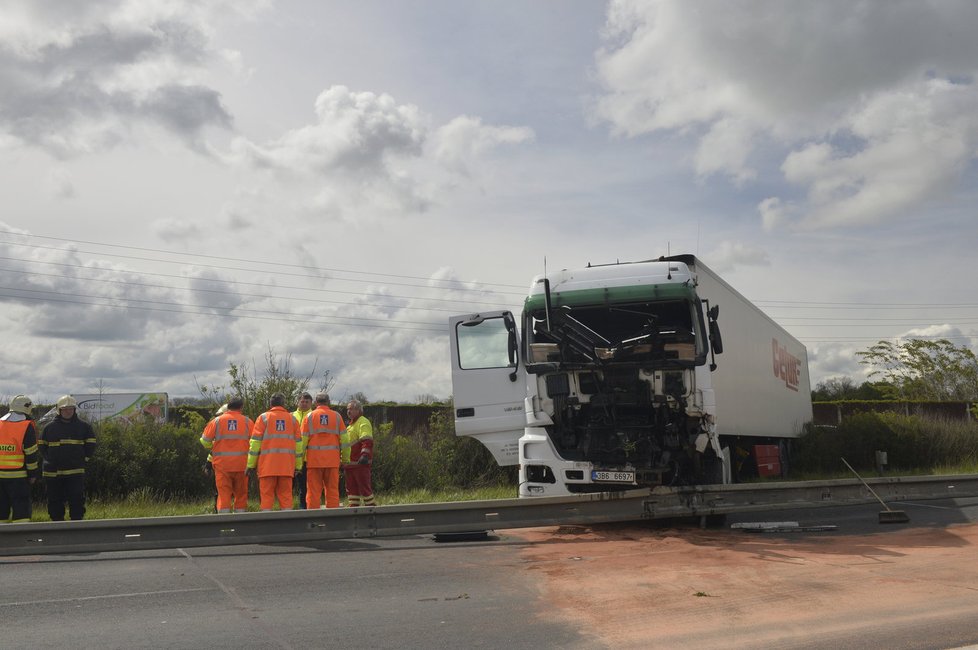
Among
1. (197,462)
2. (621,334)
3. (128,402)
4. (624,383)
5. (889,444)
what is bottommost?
(889,444)

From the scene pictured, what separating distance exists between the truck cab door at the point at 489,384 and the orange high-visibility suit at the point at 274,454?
2.22 meters

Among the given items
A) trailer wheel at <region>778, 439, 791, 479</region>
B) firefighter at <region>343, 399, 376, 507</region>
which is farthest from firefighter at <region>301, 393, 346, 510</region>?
trailer wheel at <region>778, 439, 791, 479</region>

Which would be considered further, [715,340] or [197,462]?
[197,462]

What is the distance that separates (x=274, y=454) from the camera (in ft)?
35.8

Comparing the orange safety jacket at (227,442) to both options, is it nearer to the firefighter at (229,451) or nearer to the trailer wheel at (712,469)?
the firefighter at (229,451)

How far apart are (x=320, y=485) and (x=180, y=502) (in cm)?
406

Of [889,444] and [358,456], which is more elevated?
[358,456]

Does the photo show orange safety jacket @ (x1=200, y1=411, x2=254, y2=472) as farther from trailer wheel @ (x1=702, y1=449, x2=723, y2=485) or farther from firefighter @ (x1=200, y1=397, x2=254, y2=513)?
trailer wheel @ (x1=702, y1=449, x2=723, y2=485)

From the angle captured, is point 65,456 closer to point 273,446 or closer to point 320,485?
point 273,446

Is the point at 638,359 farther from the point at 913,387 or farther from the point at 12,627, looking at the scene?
the point at 913,387

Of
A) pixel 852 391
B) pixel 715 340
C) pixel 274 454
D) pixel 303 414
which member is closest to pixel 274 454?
pixel 274 454

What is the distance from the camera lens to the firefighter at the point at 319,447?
11.5m

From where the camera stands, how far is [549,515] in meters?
9.96

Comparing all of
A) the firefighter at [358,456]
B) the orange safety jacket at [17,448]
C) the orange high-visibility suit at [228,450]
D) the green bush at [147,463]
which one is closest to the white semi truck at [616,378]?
the firefighter at [358,456]
